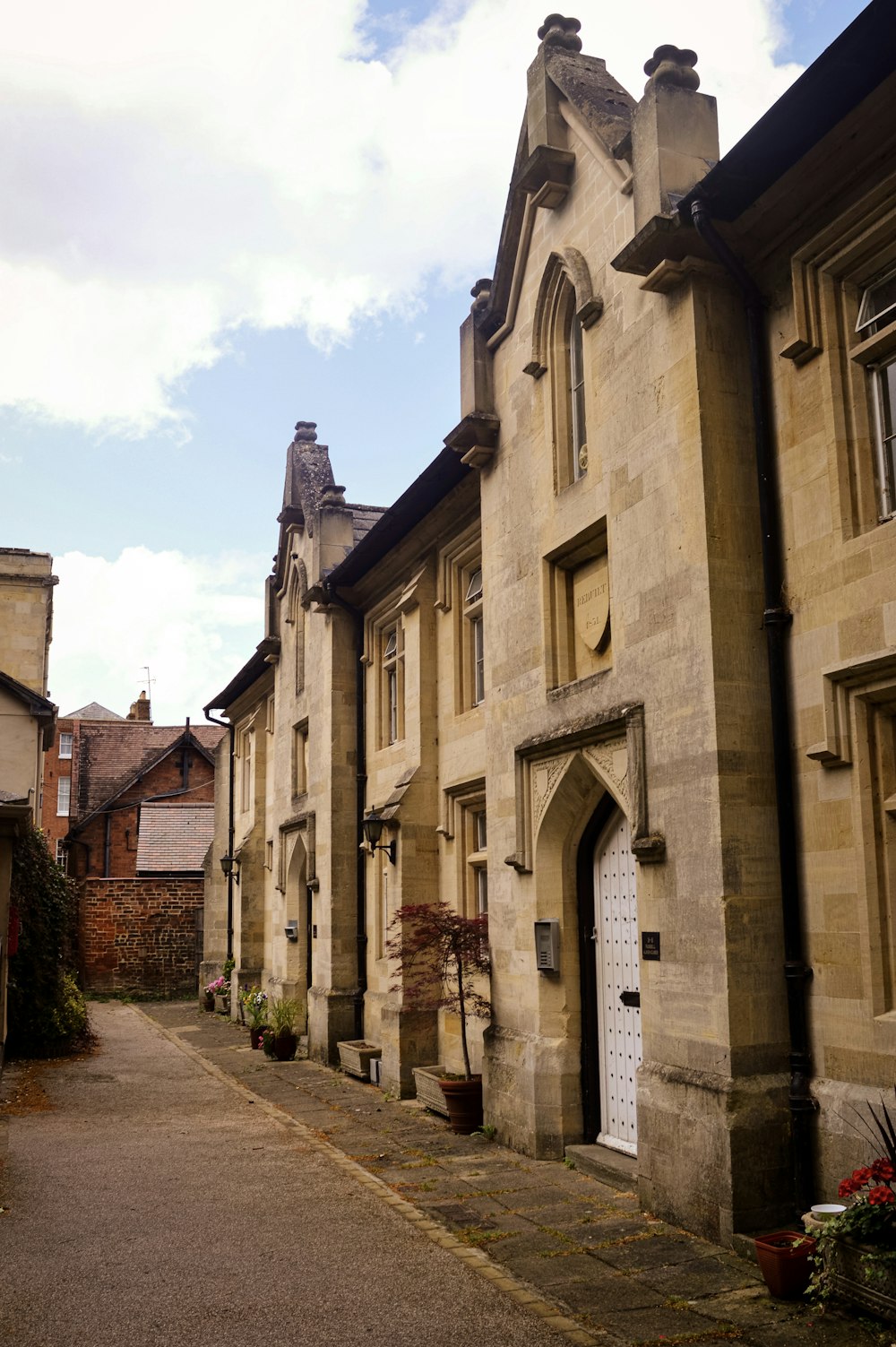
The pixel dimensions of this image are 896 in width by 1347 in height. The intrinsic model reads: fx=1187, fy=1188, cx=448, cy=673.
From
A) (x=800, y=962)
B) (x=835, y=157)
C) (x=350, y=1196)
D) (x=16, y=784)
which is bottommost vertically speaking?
(x=350, y=1196)

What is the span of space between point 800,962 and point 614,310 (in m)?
5.14

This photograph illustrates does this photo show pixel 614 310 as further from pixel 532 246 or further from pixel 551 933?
pixel 551 933

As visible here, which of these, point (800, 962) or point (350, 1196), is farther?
point (350, 1196)

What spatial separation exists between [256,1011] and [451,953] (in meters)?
9.31

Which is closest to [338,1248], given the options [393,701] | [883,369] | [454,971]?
[454,971]

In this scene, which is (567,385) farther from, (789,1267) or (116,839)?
(116,839)

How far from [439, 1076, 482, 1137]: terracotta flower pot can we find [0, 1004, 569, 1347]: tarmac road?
4.72 ft

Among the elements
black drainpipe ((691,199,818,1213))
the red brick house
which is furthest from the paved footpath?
the red brick house

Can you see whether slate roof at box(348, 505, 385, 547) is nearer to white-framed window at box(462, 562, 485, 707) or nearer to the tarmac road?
white-framed window at box(462, 562, 485, 707)

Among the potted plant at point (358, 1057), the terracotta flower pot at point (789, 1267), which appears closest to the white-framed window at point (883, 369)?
the terracotta flower pot at point (789, 1267)

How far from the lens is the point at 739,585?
7965mm

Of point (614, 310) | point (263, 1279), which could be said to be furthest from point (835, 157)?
point (263, 1279)

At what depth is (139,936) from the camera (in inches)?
1252

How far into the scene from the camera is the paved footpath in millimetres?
6020
